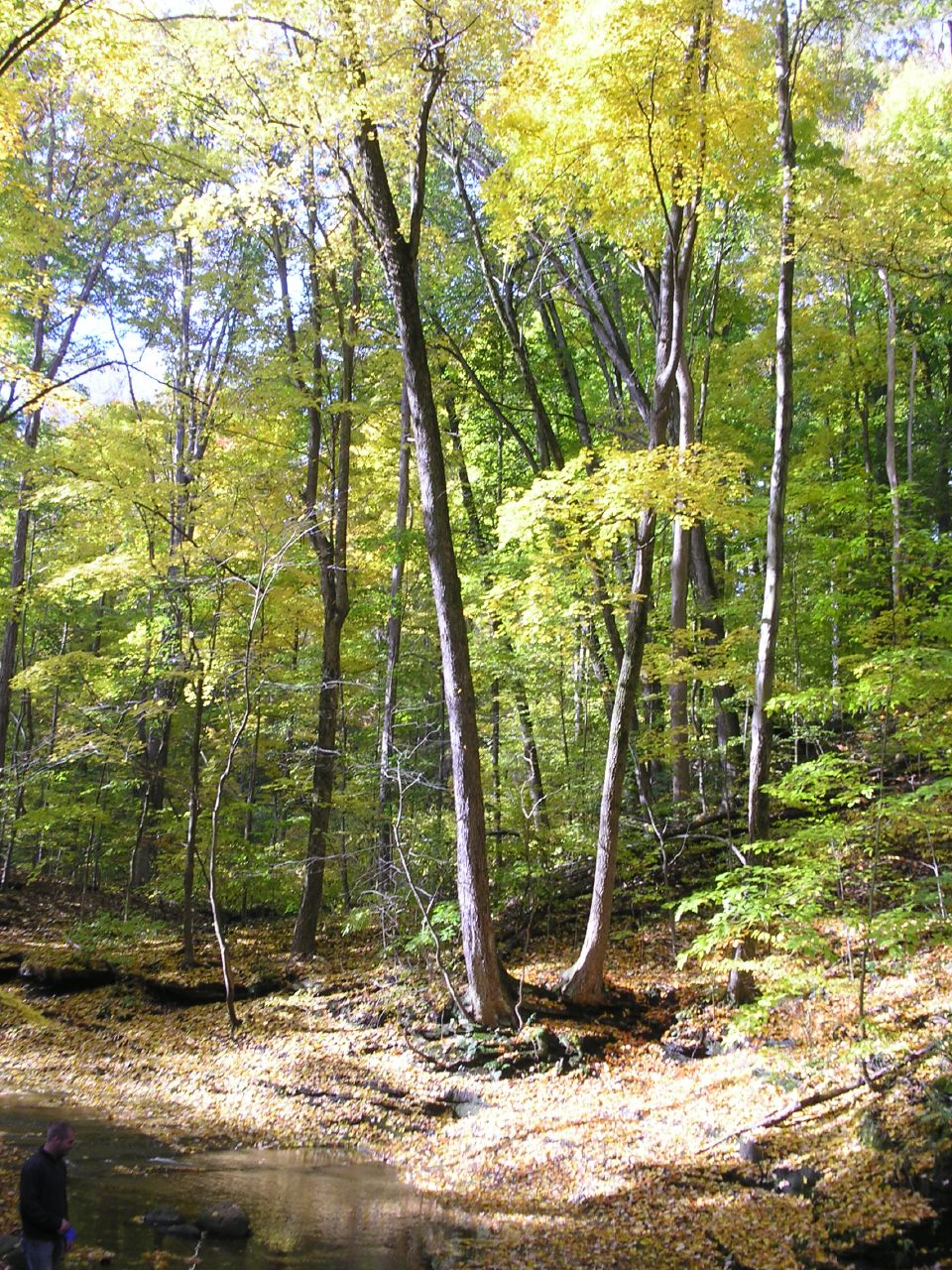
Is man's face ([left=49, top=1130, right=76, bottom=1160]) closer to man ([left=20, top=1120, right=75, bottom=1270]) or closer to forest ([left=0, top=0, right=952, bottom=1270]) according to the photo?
man ([left=20, top=1120, right=75, bottom=1270])

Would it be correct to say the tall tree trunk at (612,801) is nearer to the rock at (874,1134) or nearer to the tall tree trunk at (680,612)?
the tall tree trunk at (680,612)

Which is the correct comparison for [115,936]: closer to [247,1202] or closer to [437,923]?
[437,923]

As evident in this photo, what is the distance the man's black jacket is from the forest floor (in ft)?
3.08

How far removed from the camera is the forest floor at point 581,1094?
5125mm

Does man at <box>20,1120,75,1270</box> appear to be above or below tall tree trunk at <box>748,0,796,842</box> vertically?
below

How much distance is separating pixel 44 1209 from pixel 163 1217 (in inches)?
56.9

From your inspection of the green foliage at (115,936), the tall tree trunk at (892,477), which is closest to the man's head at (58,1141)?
the green foliage at (115,936)

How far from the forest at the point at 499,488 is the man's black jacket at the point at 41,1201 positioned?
4142mm

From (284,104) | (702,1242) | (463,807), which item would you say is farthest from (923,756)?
(284,104)

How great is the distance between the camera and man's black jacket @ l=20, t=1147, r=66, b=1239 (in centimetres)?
409

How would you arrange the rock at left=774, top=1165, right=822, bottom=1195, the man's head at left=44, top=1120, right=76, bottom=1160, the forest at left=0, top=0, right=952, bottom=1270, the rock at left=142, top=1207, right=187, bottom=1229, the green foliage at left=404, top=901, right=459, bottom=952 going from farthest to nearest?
the green foliage at left=404, top=901, right=459, bottom=952
the forest at left=0, top=0, right=952, bottom=1270
the rock at left=774, top=1165, right=822, bottom=1195
the rock at left=142, top=1207, right=187, bottom=1229
the man's head at left=44, top=1120, right=76, bottom=1160

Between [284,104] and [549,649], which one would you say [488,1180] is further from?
[284,104]

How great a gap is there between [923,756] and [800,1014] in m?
3.63

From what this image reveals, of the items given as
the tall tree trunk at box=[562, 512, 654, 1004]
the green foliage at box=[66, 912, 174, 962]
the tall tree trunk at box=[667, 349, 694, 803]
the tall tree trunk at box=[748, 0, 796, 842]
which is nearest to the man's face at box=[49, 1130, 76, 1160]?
the tall tree trunk at box=[562, 512, 654, 1004]
